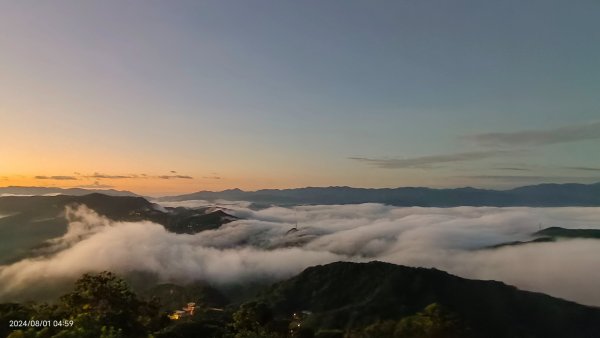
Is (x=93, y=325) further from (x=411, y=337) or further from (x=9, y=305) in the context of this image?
(x=411, y=337)

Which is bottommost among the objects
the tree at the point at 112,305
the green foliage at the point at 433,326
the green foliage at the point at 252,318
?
the green foliage at the point at 252,318

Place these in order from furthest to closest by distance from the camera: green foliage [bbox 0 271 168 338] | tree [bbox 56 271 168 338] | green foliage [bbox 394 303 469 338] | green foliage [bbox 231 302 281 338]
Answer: green foliage [bbox 231 302 281 338]
green foliage [bbox 394 303 469 338]
tree [bbox 56 271 168 338]
green foliage [bbox 0 271 168 338]

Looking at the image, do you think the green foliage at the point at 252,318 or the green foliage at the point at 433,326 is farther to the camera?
the green foliage at the point at 252,318

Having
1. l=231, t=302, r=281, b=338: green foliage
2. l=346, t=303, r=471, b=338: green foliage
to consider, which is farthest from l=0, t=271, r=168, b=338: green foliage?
l=346, t=303, r=471, b=338: green foliage

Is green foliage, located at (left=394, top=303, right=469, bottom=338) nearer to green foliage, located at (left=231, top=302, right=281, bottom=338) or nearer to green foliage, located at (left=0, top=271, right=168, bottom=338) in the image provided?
green foliage, located at (left=231, top=302, right=281, bottom=338)

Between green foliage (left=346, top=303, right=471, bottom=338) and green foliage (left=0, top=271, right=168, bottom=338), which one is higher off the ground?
green foliage (left=0, top=271, right=168, bottom=338)

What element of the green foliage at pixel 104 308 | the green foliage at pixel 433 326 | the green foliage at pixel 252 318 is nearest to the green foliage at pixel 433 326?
the green foliage at pixel 433 326

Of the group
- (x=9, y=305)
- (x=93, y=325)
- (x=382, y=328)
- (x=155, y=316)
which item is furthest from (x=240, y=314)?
(x=93, y=325)

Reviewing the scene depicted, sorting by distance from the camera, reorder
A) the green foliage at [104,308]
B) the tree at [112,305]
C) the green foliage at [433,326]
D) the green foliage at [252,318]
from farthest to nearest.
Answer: the green foliage at [252,318]
the green foliage at [433,326]
the tree at [112,305]
the green foliage at [104,308]

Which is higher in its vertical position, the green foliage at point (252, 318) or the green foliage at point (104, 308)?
the green foliage at point (104, 308)

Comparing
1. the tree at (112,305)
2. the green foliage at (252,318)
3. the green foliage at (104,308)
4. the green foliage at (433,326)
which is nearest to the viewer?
the green foliage at (104,308)

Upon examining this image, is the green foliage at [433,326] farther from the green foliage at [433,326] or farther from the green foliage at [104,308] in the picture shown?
the green foliage at [104,308]
